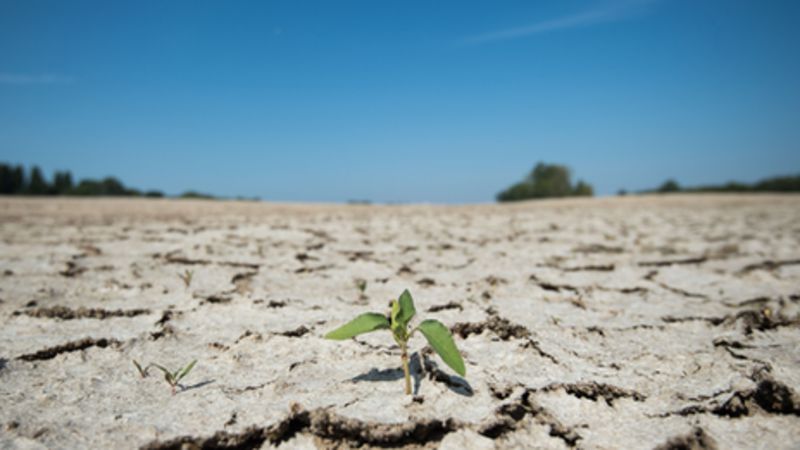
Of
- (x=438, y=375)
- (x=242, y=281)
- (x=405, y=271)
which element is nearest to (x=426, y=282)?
(x=405, y=271)

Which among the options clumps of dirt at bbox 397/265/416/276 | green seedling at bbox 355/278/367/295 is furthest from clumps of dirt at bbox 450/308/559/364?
clumps of dirt at bbox 397/265/416/276

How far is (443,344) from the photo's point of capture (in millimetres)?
890

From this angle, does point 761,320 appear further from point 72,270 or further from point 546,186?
point 546,186

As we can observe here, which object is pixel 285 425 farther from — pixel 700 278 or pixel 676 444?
pixel 700 278

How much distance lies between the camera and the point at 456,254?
3.20 meters

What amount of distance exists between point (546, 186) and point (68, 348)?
3368 centimetres

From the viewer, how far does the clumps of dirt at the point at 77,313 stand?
1.61 meters

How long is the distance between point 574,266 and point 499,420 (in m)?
2.01

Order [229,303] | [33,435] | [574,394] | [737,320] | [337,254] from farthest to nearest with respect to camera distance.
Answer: [337,254] → [229,303] → [737,320] → [574,394] → [33,435]

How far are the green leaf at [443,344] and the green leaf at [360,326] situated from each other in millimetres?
98

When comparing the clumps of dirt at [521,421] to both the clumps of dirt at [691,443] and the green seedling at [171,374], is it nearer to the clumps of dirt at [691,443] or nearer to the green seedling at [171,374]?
the clumps of dirt at [691,443]

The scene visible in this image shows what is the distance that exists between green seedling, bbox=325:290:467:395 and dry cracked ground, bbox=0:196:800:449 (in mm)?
173

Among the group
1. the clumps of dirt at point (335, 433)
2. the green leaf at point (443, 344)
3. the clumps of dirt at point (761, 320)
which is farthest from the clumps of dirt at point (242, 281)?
the clumps of dirt at point (761, 320)

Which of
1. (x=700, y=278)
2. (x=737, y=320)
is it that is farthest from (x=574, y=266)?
(x=737, y=320)
